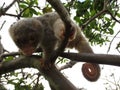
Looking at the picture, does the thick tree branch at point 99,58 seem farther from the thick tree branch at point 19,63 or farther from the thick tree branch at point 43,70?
the thick tree branch at point 19,63

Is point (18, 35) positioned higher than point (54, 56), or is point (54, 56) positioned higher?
point (18, 35)

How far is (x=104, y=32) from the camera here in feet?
16.0

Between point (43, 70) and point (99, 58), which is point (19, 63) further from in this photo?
point (99, 58)

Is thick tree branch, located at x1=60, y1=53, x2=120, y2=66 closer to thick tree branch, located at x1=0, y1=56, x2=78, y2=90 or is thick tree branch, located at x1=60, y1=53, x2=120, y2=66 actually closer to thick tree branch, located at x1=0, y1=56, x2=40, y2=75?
thick tree branch, located at x1=0, y1=56, x2=78, y2=90

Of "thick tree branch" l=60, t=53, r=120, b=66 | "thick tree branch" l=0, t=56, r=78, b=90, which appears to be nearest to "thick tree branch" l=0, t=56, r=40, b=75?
"thick tree branch" l=0, t=56, r=78, b=90

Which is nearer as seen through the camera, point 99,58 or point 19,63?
point 99,58

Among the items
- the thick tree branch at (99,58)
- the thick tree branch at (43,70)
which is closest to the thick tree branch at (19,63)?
the thick tree branch at (43,70)

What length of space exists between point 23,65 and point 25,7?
119 cm

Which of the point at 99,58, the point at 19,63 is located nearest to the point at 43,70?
the point at 19,63

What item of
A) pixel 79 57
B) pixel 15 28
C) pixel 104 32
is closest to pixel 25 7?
pixel 15 28

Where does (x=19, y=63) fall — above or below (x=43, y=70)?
above

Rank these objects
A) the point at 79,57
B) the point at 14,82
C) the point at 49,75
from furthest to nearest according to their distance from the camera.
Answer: the point at 14,82 < the point at 49,75 < the point at 79,57

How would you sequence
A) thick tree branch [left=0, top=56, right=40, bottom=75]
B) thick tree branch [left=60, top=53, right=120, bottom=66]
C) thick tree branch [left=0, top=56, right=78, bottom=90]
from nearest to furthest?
thick tree branch [left=60, top=53, right=120, bottom=66] < thick tree branch [left=0, top=56, right=78, bottom=90] < thick tree branch [left=0, top=56, right=40, bottom=75]

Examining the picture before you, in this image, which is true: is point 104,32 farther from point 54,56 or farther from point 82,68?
point 54,56
